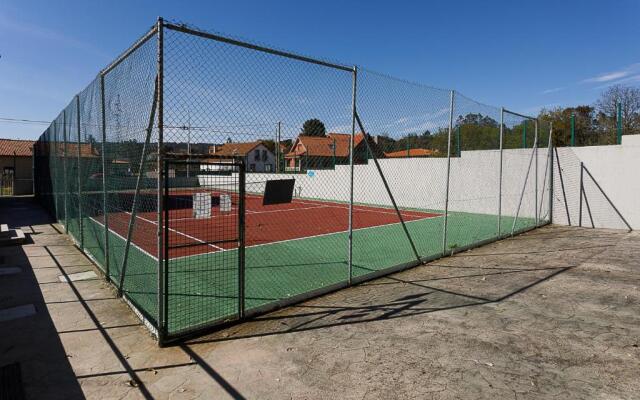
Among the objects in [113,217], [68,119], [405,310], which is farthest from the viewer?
[68,119]

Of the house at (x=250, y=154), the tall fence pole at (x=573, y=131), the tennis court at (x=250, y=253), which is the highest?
the tall fence pole at (x=573, y=131)

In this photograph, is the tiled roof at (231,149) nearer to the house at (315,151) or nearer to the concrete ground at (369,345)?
the house at (315,151)

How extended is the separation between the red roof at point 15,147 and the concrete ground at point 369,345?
38162mm

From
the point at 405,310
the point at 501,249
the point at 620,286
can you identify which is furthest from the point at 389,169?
the point at 405,310

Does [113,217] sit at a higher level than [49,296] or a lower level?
higher

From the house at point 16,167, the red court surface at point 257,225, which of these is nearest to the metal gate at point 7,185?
the house at point 16,167

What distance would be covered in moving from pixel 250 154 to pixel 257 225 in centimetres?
834

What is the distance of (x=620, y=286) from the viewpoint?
20.5 feet

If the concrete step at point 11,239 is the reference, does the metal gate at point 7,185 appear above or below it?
above

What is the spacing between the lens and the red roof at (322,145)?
5.58 metres

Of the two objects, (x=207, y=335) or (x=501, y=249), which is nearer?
(x=207, y=335)

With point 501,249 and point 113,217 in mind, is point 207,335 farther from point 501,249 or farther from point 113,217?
point 501,249

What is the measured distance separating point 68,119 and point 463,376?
9550 millimetres

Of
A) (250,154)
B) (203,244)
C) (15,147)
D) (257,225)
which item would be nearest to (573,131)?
(257,225)
